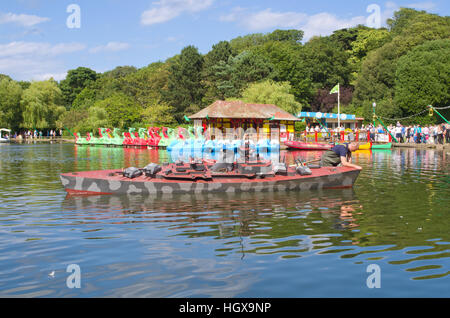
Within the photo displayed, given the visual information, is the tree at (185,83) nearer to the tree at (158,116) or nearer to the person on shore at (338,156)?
the tree at (158,116)

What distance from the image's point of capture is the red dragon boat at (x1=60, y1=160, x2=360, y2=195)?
14930mm

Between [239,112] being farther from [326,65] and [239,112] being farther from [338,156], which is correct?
[326,65]

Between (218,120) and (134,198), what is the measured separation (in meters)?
38.2

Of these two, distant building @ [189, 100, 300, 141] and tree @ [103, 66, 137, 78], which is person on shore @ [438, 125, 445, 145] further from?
tree @ [103, 66, 137, 78]

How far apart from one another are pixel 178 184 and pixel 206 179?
3.17ft

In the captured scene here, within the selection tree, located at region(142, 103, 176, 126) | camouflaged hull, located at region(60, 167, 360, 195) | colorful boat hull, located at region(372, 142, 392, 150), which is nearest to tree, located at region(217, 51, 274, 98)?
tree, located at region(142, 103, 176, 126)

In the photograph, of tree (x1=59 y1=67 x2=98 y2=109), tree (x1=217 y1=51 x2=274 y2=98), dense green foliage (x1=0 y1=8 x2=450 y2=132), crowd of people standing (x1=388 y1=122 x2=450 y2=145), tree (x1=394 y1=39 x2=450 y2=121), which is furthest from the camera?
tree (x1=59 y1=67 x2=98 y2=109)

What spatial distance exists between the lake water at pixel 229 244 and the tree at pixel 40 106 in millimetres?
68389

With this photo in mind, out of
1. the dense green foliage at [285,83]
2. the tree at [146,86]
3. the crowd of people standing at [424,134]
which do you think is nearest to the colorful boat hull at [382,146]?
the crowd of people standing at [424,134]

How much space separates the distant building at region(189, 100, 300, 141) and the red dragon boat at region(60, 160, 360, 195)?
106 feet

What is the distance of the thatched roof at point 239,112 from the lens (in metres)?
→ 48.3

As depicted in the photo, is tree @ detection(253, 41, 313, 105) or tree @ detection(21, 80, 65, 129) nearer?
tree @ detection(253, 41, 313, 105)

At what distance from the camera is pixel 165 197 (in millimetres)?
14664
